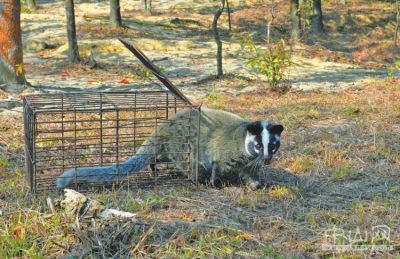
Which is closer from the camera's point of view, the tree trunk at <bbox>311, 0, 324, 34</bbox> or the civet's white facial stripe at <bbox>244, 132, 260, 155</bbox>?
the civet's white facial stripe at <bbox>244, 132, 260, 155</bbox>

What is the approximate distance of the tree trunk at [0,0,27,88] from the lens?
1140 cm

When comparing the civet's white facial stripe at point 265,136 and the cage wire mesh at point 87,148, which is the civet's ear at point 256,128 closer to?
the civet's white facial stripe at point 265,136

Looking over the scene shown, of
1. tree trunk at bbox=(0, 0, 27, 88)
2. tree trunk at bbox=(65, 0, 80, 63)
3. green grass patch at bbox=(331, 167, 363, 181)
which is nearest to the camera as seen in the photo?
green grass patch at bbox=(331, 167, 363, 181)

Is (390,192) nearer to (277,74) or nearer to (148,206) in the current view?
(148,206)

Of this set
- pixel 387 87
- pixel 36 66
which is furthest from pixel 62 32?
pixel 387 87

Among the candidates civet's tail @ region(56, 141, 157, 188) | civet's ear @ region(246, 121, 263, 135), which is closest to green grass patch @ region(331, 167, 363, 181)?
civet's ear @ region(246, 121, 263, 135)

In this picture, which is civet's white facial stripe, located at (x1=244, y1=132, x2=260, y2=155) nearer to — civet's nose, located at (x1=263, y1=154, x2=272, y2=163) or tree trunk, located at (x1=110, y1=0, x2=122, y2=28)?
civet's nose, located at (x1=263, y1=154, x2=272, y2=163)

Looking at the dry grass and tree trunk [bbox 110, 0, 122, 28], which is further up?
tree trunk [bbox 110, 0, 122, 28]

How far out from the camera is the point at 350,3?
119 ft

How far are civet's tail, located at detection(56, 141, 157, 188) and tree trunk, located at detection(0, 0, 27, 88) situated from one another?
6.36 m

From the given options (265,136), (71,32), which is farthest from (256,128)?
(71,32)

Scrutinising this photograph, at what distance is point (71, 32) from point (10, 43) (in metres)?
6.10

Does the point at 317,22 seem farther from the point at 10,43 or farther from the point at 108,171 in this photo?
the point at 108,171

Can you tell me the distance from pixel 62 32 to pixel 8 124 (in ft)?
49.7
